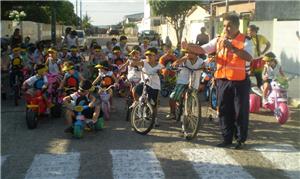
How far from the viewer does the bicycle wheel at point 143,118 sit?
8859 mm

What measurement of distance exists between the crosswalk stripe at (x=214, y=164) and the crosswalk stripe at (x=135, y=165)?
0.55 meters

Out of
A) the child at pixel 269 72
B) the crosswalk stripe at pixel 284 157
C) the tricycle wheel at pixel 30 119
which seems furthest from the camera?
the child at pixel 269 72

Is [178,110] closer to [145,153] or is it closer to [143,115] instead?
[143,115]

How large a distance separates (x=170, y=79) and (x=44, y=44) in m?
6.00

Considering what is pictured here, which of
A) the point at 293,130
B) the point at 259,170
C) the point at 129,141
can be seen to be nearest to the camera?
the point at 259,170

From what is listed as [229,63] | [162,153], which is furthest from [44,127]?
[229,63]

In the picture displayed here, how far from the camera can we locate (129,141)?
8.38 metres

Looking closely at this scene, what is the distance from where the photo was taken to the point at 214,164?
6.88 metres

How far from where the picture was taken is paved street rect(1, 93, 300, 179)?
6.50m

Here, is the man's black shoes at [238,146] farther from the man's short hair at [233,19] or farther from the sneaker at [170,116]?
the sneaker at [170,116]

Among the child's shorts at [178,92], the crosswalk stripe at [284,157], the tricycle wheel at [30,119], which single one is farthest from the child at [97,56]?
the crosswalk stripe at [284,157]

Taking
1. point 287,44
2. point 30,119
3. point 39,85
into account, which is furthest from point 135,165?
point 287,44

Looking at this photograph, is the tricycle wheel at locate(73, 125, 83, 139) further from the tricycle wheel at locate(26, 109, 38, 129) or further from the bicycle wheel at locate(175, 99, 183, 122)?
the bicycle wheel at locate(175, 99, 183, 122)

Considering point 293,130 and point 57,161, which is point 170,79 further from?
point 57,161
